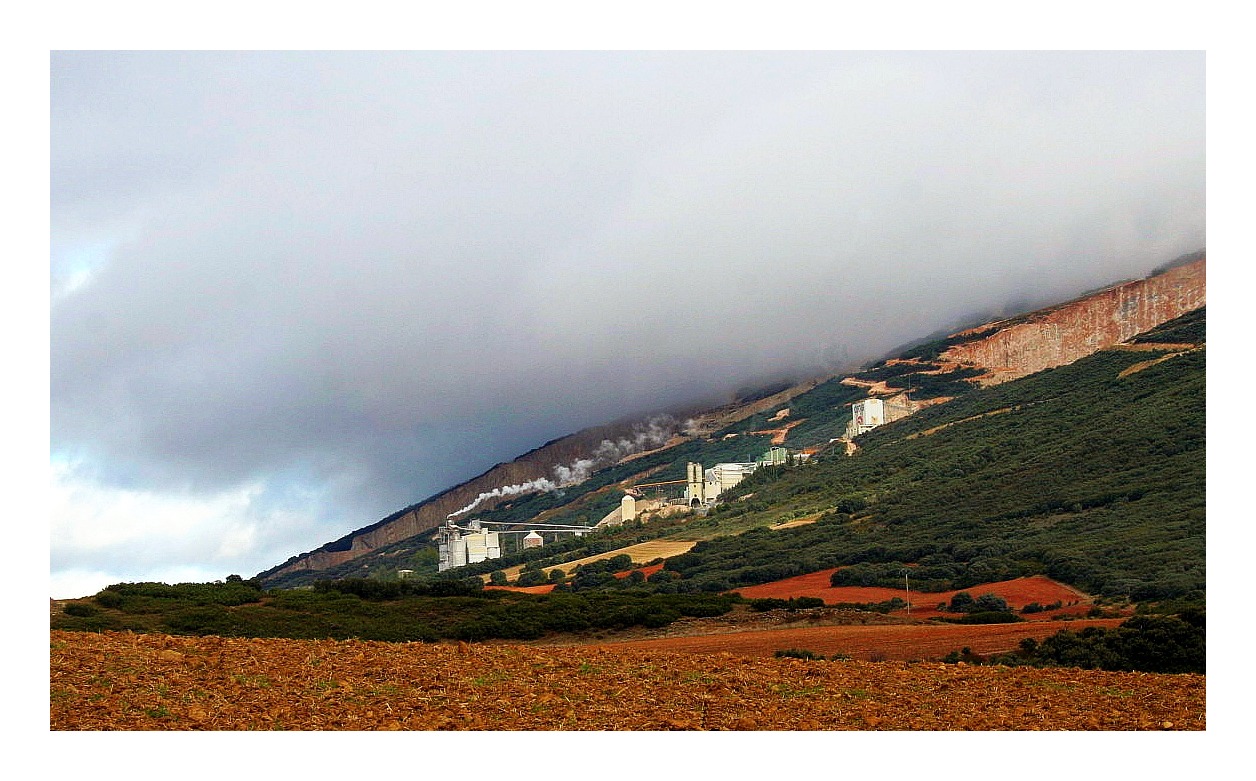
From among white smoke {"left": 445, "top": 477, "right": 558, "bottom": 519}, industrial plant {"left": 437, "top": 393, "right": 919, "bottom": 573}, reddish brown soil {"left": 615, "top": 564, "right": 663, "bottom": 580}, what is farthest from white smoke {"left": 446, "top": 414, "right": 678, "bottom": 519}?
reddish brown soil {"left": 615, "top": 564, "right": 663, "bottom": 580}

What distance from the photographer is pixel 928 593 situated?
117 feet

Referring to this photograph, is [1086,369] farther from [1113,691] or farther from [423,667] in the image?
[423,667]

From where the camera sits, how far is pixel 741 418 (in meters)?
65.5

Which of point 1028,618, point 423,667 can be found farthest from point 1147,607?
point 423,667

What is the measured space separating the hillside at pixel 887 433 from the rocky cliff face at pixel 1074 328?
0.08m

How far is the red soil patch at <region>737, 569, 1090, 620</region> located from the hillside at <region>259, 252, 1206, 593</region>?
7.79 metres

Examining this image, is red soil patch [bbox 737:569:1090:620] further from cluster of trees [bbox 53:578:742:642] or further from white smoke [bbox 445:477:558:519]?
white smoke [bbox 445:477:558:519]

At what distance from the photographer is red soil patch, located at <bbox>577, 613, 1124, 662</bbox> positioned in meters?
19.8

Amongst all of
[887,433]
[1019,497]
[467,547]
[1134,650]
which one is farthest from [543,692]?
[887,433]

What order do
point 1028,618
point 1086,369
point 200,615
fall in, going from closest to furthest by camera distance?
1. point 200,615
2. point 1028,618
3. point 1086,369

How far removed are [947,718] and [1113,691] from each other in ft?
8.77

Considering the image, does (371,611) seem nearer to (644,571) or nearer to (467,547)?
(644,571)

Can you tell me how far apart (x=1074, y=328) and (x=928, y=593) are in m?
31.6

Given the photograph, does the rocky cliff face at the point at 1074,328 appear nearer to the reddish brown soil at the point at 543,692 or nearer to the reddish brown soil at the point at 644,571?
the reddish brown soil at the point at 644,571
